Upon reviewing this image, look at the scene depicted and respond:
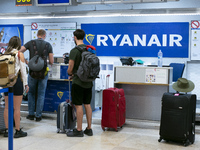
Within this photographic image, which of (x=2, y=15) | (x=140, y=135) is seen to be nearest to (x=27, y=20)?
(x=2, y=15)

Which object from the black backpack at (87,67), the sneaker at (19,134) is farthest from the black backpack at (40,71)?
the black backpack at (87,67)

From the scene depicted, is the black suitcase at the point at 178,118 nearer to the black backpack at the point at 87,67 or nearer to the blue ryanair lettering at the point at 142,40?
the black backpack at the point at 87,67

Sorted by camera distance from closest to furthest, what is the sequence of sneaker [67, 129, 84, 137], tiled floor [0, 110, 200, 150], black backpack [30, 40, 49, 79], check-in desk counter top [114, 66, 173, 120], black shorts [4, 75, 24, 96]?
tiled floor [0, 110, 200, 150] → black shorts [4, 75, 24, 96] → sneaker [67, 129, 84, 137] → check-in desk counter top [114, 66, 173, 120] → black backpack [30, 40, 49, 79]

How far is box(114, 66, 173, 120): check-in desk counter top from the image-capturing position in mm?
5656

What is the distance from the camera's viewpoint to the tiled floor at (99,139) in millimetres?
4430

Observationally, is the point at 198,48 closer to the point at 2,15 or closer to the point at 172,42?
the point at 172,42

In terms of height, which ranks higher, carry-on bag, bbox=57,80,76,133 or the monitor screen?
the monitor screen

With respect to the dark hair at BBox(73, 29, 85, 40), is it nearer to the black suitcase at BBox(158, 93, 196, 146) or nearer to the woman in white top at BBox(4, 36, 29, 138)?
the woman in white top at BBox(4, 36, 29, 138)

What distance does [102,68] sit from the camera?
26.2 ft

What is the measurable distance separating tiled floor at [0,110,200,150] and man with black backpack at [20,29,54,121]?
0.35 m

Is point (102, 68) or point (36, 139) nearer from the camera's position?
point (36, 139)

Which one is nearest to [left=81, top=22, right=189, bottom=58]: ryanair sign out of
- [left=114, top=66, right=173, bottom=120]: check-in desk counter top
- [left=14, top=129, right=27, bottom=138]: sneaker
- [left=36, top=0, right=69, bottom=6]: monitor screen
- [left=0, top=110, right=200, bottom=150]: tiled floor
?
[left=36, top=0, right=69, bottom=6]: monitor screen

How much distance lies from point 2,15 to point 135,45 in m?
3.16

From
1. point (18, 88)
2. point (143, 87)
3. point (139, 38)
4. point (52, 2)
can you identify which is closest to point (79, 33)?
point (18, 88)
